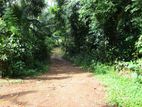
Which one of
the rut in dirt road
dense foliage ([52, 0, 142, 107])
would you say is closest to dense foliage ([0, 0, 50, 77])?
the rut in dirt road

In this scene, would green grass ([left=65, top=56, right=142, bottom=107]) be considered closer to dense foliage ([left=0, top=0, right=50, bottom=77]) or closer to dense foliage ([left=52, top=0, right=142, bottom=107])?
dense foliage ([left=52, top=0, right=142, bottom=107])

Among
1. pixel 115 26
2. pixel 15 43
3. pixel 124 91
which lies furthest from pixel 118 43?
pixel 124 91

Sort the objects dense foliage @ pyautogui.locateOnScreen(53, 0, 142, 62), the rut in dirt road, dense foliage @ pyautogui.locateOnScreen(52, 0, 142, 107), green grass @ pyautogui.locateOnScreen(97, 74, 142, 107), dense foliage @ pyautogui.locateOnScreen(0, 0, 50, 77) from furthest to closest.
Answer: dense foliage @ pyautogui.locateOnScreen(53, 0, 142, 62) → dense foliage @ pyautogui.locateOnScreen(0, 0, 50, 77) → dense foliage @ pyautogui.locateOnScreen(52, 0, 142, 107) → the rut in dirt road → green grass @ pyautogui.locateOnScreen(97, 74, 142, 107)

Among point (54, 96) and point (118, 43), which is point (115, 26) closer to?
point (118, 43)

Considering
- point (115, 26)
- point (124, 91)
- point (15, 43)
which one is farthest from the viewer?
point (115, 26)

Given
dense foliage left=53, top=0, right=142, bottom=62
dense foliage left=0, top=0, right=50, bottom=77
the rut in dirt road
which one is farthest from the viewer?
dense foliage left=53, top=0, right=142, bottom=62

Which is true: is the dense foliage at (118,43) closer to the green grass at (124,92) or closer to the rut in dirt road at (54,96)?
the green grass at (124,92)

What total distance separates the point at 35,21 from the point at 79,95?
51.1ft

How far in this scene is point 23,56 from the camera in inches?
639

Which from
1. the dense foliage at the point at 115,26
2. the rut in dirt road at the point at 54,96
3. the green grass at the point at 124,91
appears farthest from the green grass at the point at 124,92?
the dense foliage at the point at 115,26

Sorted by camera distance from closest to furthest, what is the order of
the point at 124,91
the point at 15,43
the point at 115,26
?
the point at 124,91, the point at 15,43, the point at 115,26

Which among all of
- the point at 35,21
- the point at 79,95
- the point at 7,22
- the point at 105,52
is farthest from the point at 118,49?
the point at 35,21

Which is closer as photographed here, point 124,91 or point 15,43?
point 124,91

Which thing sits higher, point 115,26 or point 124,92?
point 115,26
